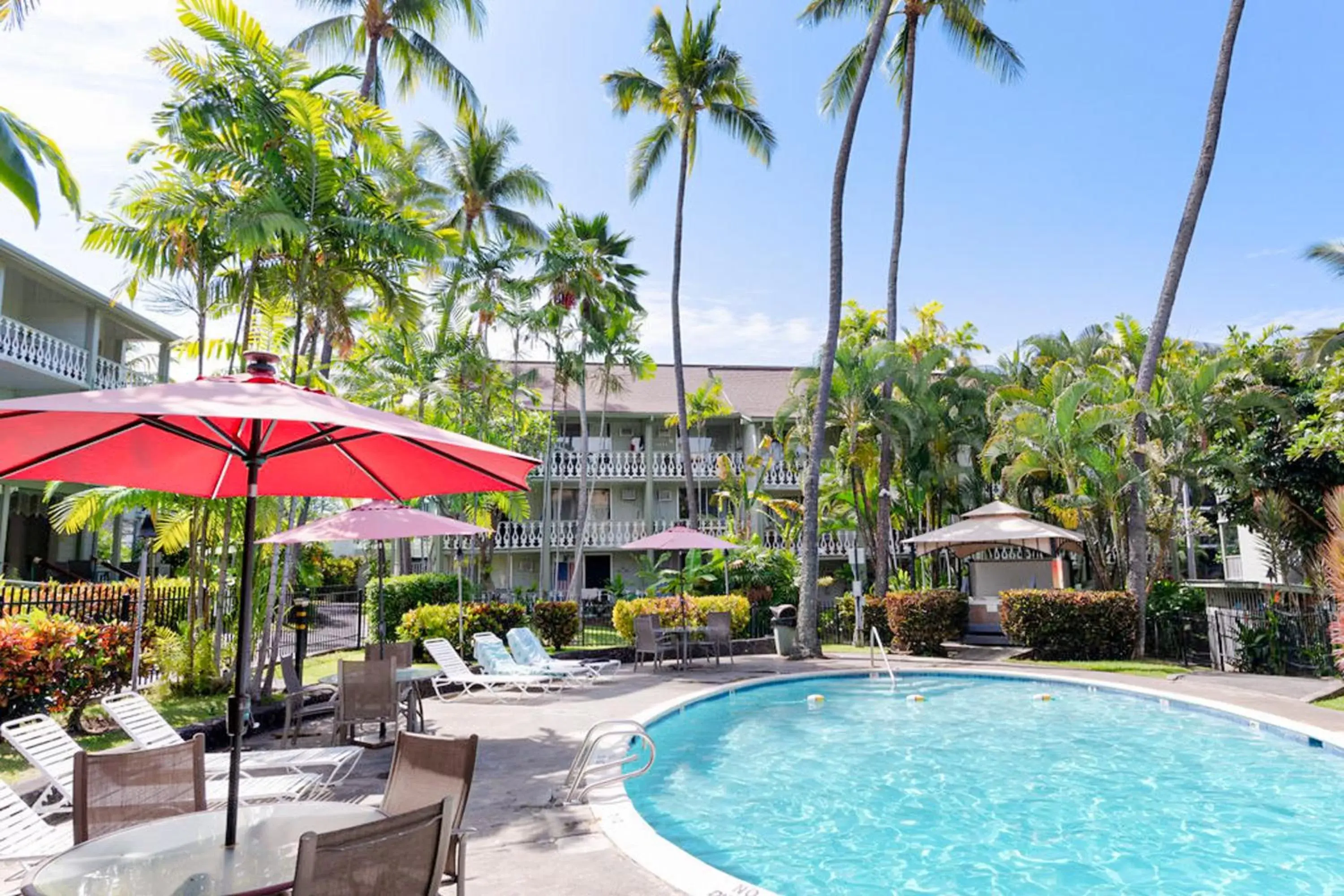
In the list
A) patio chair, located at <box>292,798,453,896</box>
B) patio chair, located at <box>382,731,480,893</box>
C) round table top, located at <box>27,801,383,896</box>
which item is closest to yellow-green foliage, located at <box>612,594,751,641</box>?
patio chair, located at <box>382,731,480,893</box>

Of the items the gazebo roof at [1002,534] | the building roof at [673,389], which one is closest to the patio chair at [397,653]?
the gazebo roof at [1002,534]

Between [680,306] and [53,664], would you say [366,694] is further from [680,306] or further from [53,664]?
[680,306]

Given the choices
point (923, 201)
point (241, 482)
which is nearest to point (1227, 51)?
point (923, 201)

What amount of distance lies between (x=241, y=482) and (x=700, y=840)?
4514 millimetres

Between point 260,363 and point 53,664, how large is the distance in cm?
623

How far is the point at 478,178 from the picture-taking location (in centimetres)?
2555

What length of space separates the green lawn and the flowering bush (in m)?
15.2

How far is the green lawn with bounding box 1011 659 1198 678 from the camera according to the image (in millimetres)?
14211

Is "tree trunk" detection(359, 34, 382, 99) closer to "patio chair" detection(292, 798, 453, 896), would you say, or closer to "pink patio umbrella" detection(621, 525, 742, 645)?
"pink patio umbrella" detection(621, 525, 742, 645)

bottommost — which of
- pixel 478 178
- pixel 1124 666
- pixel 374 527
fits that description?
pixel 1124 666

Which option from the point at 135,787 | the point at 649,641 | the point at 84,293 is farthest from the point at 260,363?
the point at 84,293

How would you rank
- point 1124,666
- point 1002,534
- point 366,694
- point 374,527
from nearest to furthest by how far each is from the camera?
point 366,694, point 374,527, point 1124,666, point 1002,534

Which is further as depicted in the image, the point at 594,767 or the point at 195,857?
the point at 594,767

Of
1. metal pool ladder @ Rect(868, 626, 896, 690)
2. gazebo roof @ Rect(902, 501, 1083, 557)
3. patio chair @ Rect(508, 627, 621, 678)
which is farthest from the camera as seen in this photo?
gazebo roof @ Rect(902, 501, 1083, 557)
